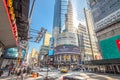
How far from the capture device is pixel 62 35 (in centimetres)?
7081

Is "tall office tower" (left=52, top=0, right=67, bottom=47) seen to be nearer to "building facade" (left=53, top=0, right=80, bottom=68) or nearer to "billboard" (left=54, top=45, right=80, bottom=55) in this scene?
"building facade" (left=53, top=0, right=80, bottom=68)

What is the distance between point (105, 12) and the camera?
3634cm

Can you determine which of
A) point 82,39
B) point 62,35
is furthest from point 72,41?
point 82,39

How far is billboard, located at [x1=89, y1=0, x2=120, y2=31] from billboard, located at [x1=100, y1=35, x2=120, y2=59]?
5.86 m

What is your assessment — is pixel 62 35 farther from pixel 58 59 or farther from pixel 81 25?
pixel 81 25

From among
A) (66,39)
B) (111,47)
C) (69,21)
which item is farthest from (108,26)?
(69,21)

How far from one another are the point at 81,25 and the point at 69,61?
4757cm

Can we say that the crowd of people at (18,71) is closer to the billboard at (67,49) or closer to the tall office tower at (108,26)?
A: the tall office tower at (108,26)

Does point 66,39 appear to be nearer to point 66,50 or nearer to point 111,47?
point 66,50

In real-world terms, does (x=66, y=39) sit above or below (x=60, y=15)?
below

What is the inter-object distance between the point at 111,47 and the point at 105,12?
1304 centimetres

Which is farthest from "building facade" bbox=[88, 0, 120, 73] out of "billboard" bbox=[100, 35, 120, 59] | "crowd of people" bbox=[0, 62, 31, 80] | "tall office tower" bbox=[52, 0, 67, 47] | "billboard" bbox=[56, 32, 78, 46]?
"tall office tower" bbox=[52, 0, 67, 47]

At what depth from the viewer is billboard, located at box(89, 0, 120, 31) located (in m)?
32.2

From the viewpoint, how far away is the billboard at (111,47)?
99.1 ft
